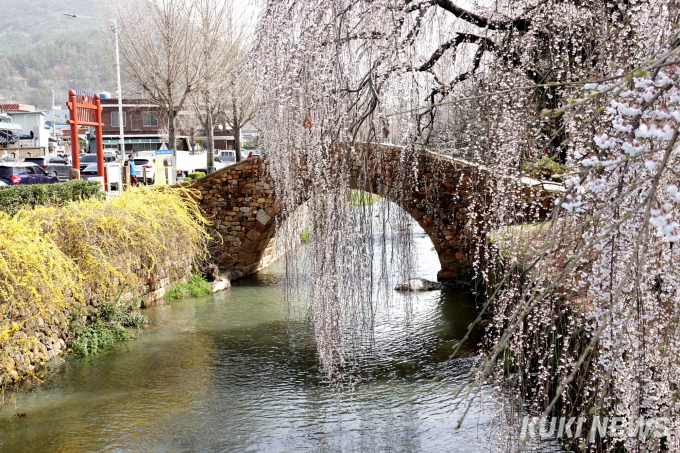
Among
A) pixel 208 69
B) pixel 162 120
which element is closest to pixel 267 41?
pixel 208 69

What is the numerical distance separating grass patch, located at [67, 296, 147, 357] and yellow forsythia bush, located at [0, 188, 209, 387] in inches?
8.0

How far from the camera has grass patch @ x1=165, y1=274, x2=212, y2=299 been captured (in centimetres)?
949

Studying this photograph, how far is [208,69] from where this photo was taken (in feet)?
52.5

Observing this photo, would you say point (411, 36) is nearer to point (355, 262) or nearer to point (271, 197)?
point (355, 262)

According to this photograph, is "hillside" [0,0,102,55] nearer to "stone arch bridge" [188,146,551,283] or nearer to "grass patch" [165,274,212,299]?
"stone arch bridge" [188,146,551,283]

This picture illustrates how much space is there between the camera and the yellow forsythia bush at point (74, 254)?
18.3 ft

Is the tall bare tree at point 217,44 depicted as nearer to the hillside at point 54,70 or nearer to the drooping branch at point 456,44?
the drooping branch at point 456,44

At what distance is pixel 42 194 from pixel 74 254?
255 cm

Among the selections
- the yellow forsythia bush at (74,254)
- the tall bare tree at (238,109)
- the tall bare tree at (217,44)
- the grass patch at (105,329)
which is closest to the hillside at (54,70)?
the tall bare tree at (238,109)

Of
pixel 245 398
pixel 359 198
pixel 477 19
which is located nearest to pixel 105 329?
pixel 245 398

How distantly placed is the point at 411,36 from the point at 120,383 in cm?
443

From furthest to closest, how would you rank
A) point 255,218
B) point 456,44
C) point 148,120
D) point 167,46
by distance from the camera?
point 148,120 → point 167,46 → point 255,218 → point 456,44

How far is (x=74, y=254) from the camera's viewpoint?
6996 mm

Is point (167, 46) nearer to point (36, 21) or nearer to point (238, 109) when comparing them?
point (238, 109)
